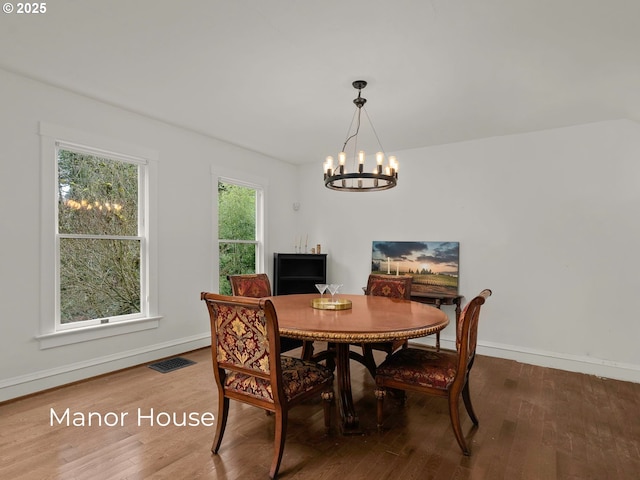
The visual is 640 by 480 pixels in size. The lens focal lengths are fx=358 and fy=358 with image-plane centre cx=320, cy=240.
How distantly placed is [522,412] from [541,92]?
2582 mm

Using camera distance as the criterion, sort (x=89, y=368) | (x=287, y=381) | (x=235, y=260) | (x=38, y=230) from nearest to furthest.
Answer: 1. (x=287, y=381)
2. (x=38, y=230)
3. (x=89, y=368)
4. (x=235, y=260)

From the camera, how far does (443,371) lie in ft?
7.40

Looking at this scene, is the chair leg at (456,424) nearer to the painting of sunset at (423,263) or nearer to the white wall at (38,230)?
the painting of sunset at (423,263)

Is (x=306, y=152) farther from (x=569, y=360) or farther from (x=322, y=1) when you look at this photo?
(x=569, y=360)

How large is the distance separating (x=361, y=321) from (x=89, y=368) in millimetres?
2651

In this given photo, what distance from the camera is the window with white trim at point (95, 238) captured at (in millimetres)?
3070

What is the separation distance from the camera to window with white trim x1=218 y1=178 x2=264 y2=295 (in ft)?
15.3

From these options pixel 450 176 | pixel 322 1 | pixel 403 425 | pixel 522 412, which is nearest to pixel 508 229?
pixel 450 176

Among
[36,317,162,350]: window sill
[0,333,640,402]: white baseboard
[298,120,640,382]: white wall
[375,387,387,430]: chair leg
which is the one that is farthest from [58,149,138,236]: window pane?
[298,120,640,382]: white wall

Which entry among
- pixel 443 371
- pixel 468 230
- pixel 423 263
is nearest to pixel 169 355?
pixel 443 371

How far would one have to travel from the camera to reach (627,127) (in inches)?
140

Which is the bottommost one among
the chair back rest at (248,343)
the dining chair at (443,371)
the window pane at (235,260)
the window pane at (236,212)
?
the dining chair at (443,371)

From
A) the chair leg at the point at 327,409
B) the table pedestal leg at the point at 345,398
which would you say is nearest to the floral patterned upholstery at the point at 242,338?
the chair leg at the point at 327,409

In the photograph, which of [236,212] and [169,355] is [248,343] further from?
[236,212]
